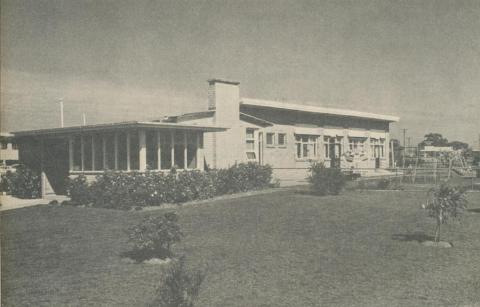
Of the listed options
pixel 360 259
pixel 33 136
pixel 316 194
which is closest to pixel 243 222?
pixel 360 259

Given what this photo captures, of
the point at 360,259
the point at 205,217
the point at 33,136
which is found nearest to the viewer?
the point at 360,259

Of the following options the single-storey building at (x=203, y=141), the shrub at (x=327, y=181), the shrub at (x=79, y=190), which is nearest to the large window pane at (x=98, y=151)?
the single-storey building at (x=203, y=141)

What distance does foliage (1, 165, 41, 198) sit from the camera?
18.8m

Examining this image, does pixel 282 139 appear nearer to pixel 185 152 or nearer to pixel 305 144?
pixel 305 144

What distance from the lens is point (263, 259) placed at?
761 cm

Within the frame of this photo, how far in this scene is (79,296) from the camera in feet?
19.0

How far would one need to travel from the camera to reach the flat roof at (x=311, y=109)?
24719 millimetres

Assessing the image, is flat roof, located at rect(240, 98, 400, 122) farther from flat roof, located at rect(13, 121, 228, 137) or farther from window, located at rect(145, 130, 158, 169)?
window, located at rect(145, 130, 158, 169)

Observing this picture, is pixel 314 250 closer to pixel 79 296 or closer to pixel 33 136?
pixel 79 296

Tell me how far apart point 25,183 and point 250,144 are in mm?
9623

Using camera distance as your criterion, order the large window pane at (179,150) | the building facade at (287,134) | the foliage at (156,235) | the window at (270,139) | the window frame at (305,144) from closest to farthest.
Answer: the foliage at (156,235)
the large window pane at (179,150)
the building facade at (287,134)
the window at (270,139)
the window frame at (305,144)

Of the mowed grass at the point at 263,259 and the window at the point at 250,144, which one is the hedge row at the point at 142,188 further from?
the window at the point at 250,144

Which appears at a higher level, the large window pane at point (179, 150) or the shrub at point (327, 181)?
the large window pane at point (179, 150)

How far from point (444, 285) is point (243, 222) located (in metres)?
5.62
